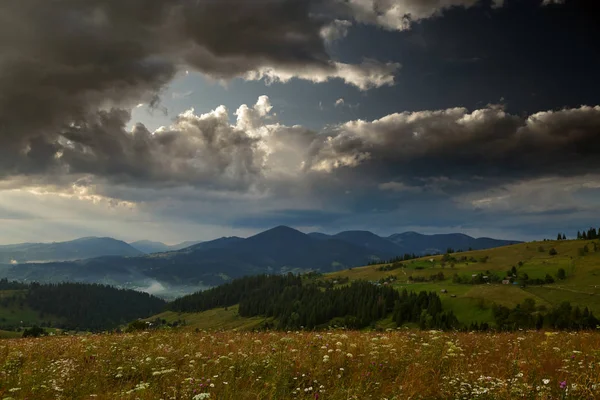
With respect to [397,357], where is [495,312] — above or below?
below

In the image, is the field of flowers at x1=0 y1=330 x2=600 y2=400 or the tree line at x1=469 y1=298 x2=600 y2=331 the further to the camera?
the tree line at x1=469 y1=298 x2=600 y2=331

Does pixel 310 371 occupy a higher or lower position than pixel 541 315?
higher

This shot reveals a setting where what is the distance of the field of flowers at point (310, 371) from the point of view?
363 inches

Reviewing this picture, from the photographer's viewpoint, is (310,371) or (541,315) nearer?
(310,371)

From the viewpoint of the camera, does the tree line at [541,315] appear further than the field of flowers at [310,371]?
Yes

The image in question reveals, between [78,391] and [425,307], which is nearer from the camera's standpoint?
[78,391]

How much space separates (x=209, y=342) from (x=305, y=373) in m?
6.91

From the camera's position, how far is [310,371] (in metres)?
11.0

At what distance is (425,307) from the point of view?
189 meters

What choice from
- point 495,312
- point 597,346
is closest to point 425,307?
point 495,312

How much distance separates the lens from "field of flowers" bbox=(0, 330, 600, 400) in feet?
30.2

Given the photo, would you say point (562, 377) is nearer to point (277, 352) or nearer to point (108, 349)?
point (277, 352)

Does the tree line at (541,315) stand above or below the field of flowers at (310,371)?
below

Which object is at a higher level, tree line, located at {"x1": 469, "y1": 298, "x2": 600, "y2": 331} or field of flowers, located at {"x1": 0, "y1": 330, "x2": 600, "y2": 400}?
field of flowers, located at {"x1": 0, "y1": 330, "x2": 600, "y2": 400}
